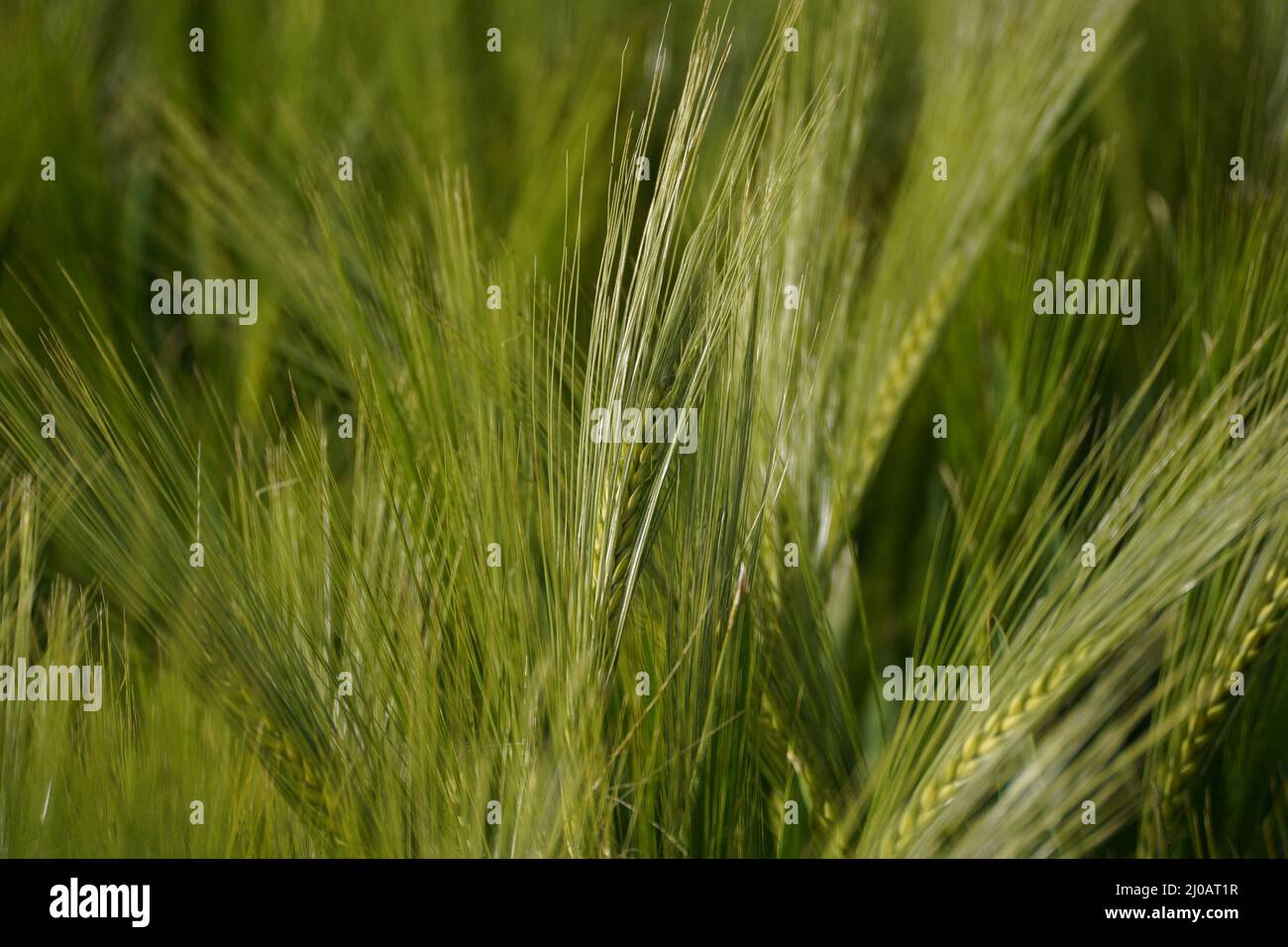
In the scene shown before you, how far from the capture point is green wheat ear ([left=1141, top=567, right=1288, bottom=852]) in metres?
0.80

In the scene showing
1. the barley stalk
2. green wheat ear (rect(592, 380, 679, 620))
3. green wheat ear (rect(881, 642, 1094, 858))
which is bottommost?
green wheat ear (rect(881, 642, 1094, 858))

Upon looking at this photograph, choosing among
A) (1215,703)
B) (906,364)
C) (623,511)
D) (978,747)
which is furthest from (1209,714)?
(623,511)

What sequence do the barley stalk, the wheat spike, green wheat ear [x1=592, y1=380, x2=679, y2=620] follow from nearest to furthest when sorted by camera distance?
green wheat ear [x1=592, y1=380, x2=679, y2=620] → the wheat spike → the barley stalk

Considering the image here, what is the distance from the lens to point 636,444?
0.65 meters

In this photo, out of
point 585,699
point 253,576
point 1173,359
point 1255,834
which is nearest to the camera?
point 585,699

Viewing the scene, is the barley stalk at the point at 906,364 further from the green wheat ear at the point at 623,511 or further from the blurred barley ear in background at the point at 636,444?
the green wheat ear at the point at 623,511

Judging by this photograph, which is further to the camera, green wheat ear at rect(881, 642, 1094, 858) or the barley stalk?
the barley stalk

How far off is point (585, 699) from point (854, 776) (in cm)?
28

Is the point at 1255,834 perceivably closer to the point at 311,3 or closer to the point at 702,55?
the point at 702,55

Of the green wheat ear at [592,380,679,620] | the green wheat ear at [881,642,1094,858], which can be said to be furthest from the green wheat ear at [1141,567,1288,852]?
the green wheat ear at [592,380,679,620]

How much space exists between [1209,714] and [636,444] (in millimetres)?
508

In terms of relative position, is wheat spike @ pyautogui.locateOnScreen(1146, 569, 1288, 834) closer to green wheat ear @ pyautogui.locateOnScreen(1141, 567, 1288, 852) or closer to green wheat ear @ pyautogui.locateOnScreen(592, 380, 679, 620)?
green wheat ear @ pyautogui.locateOnScreen(1141, 567, 1288, 852)
